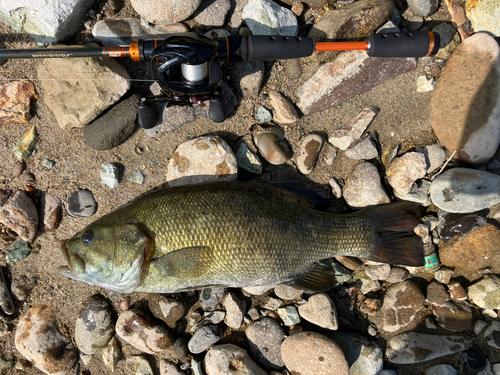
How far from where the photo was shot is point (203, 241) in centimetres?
272

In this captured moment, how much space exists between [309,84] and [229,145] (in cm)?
113

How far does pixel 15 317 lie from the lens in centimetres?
361

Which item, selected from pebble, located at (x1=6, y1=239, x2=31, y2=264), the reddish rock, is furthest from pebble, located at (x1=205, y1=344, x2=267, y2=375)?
the reddish rock

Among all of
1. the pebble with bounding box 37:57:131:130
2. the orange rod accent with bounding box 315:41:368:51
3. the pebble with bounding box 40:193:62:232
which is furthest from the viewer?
the pebble with bounding box 40:193:62:232

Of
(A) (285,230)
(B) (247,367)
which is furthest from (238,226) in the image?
(B) (247,367)

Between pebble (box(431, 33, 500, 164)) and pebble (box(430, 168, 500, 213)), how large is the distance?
0.22m

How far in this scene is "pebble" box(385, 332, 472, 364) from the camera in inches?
141

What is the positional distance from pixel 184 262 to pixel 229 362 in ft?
4.79

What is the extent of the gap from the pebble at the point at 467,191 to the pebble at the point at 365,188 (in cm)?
61

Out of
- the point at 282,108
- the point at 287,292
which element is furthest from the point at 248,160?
the point at 287,292

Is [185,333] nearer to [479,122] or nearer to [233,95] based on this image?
[233,95]

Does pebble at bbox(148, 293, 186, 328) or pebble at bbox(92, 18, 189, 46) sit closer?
pebble at bbox(92, 18, 189, 46)

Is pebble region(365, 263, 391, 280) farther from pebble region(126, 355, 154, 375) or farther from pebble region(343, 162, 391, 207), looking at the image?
pebble region(126, 355, 154, 375)

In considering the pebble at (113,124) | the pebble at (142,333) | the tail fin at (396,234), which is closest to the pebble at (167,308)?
the pebble at (142,333)
